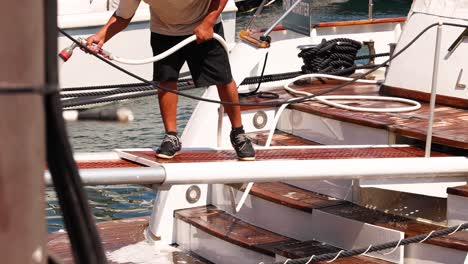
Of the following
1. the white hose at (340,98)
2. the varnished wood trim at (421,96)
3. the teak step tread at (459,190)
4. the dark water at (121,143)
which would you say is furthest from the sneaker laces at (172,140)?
the varnished wood trim at (421,96)

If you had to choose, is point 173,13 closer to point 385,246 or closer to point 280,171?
point 280,171

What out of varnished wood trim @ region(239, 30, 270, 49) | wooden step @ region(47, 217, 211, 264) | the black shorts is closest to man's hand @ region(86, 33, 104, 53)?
the black shorts

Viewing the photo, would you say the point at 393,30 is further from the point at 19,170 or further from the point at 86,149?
the point at 19,170

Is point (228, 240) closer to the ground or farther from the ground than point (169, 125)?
closer to the ground

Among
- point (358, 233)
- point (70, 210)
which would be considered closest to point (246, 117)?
point (358, 233)

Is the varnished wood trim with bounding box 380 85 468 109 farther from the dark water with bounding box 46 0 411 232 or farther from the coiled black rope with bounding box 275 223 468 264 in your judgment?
the dark water with bounding box 46 0 411 232

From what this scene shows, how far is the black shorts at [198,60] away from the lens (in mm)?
6219

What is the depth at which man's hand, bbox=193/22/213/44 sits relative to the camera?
19.6 feet

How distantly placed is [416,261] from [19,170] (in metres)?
4.27

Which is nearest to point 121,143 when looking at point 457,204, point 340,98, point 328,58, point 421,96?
point 328,58

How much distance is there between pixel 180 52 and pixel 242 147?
66 cm

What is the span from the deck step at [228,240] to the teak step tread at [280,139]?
0.59m

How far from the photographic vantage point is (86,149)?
13.2 meters

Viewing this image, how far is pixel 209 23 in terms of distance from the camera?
599cm
